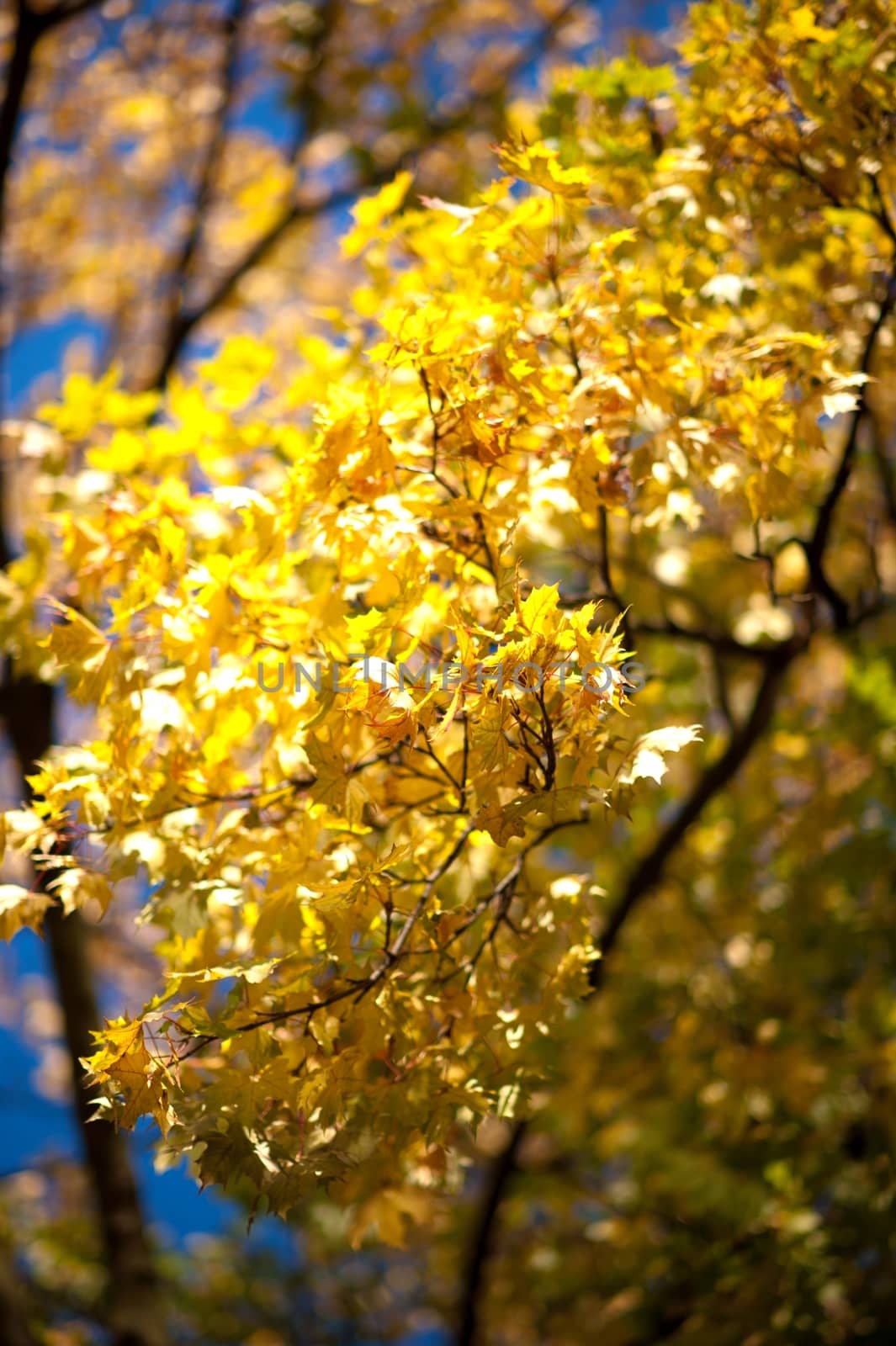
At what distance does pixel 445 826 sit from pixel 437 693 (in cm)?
46

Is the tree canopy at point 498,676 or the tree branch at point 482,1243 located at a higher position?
the tree canopy at point 498,676

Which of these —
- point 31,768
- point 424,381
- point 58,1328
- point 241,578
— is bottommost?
point 58,1328

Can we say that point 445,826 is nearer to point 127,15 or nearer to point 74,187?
point 127,15

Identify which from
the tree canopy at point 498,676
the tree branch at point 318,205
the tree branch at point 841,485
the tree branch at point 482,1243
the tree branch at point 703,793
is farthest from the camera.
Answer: the tree branch at point 318,205

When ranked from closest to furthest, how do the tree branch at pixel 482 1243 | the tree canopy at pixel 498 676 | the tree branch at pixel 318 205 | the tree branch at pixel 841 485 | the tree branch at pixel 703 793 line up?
the tree canopy at pixel 498 676, the tree branch at pixel 841 485, the tree branch at pixel 703 793, the tree branch at pixel 482 1243, the tree branch at pixel 318 205

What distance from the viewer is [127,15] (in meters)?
4.30

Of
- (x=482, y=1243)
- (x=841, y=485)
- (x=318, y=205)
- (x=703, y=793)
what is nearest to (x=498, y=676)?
(x=841, y=485)

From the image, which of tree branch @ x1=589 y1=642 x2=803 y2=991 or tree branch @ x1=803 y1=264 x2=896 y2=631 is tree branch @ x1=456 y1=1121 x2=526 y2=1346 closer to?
tree branch @ x1=589 y1=642 x2=803 y2=991

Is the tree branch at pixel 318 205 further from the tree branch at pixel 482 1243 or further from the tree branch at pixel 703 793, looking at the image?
the tree branch at pixel 482 1243

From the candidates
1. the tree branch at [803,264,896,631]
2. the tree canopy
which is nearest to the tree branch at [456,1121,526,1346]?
the tree canopy

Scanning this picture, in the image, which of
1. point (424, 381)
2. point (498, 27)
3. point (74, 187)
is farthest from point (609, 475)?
point (74, 187)

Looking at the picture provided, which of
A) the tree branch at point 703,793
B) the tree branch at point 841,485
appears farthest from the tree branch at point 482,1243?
the tree branch at point 841,485

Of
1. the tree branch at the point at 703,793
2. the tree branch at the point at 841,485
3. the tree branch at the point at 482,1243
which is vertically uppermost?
the tree branch at the point at 841,485

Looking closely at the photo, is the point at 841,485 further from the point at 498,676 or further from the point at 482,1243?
the point at 482,1243
